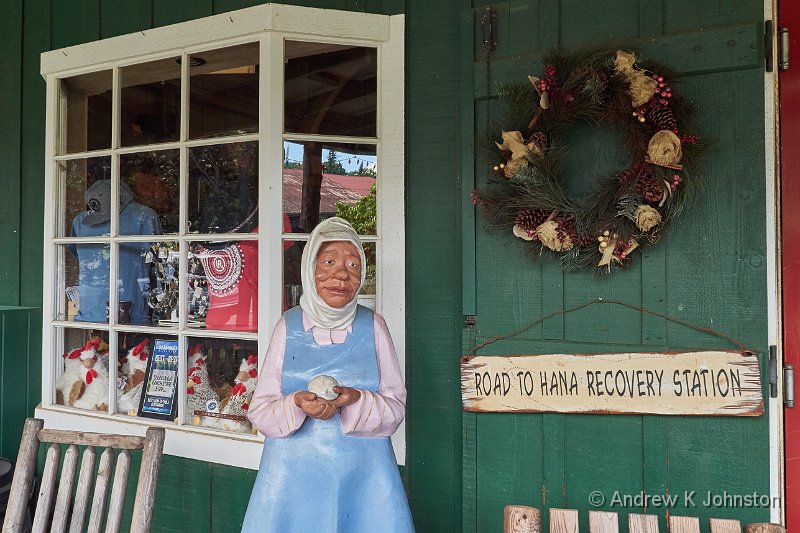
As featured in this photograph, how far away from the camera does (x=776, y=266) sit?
192cm

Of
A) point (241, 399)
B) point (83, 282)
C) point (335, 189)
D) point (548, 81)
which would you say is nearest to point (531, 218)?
point (548, 81)

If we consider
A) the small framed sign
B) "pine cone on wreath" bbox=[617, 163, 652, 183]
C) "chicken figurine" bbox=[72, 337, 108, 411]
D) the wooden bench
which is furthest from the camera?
"chicken figurine" bbox=[72, 337, 108, 411]

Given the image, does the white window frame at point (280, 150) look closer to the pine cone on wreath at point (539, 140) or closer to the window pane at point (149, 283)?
the window pane at point (149, 283)

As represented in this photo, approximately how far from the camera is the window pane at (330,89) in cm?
247

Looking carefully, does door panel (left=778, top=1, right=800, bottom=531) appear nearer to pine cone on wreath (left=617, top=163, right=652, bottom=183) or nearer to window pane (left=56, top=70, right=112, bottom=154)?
pine cone on wreath (left=617, top=163, right=652, bottom=183)

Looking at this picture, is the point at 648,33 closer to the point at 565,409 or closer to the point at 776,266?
the point at 776,266

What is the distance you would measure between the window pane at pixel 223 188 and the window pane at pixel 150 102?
0.20 meters

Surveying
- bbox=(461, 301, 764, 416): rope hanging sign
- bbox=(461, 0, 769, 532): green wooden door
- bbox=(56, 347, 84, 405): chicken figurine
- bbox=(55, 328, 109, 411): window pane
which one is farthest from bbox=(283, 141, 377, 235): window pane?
bbox=(56, 347, 84, 405): chicken figurine

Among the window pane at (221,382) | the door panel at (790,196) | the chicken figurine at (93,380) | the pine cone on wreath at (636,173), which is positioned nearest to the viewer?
the pine cone on wreath at (636,173)

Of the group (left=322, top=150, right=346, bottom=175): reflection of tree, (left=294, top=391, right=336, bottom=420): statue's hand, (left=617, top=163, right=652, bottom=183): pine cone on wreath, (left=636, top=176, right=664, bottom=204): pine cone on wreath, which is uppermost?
(left=322, top=150, right=346, bottom=175): reflection of tree

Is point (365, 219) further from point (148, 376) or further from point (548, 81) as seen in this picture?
point (148, 376)

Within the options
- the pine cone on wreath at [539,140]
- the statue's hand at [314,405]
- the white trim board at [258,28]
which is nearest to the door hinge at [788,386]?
the pine cone on wreath at [539,140]

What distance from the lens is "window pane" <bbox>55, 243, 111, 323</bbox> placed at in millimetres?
2848

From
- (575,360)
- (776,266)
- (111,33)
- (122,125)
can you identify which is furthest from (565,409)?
(111,33)
